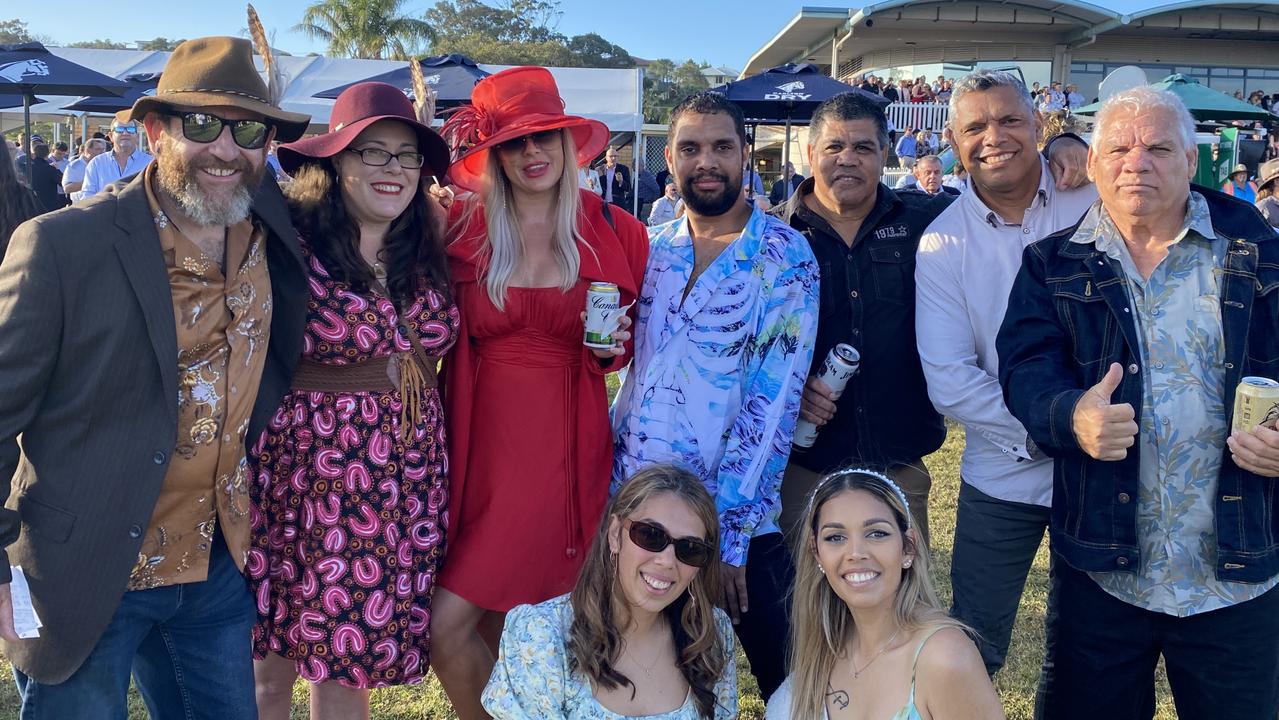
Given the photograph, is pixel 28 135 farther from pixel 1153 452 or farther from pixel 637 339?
pixel 1153 452

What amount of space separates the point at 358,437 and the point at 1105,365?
2132 mm

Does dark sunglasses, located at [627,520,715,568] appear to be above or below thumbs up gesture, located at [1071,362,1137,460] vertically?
below

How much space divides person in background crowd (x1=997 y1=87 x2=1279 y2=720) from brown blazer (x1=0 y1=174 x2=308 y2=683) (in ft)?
7.55

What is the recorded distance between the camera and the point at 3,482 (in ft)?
7.25

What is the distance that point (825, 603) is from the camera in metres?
2.76

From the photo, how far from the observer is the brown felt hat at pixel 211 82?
254 centimetres

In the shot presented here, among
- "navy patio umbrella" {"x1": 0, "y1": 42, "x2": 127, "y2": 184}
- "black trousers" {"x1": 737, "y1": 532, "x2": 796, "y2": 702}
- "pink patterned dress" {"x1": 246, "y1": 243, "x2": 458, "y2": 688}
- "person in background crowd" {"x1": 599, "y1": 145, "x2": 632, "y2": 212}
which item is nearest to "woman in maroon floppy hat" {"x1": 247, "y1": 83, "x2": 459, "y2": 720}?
"pink patterned dress" {"x1": 246, "y1": 243, "x2": 458, "y2": 688}

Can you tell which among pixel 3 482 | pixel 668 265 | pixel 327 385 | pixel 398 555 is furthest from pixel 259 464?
pixel 668 265

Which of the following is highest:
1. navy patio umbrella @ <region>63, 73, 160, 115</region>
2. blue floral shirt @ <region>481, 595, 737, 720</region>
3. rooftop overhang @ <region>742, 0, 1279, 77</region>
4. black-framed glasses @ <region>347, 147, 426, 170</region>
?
rooftop overhang @ <region>742, 0, 1279, 77</region>

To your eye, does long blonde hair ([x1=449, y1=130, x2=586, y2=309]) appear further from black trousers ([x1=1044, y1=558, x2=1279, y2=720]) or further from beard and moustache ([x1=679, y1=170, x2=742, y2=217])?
black trousers ([x1=1044, y1=558, x2=1279, y2=720])

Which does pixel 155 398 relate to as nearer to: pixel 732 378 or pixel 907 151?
pixel 732 378

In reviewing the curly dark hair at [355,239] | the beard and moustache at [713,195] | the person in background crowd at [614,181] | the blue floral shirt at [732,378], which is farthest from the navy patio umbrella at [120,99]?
the blue floral shirt at [732,378]

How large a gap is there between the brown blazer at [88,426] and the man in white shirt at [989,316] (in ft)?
7.71

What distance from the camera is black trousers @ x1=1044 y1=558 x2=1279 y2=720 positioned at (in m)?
A: 2.63
